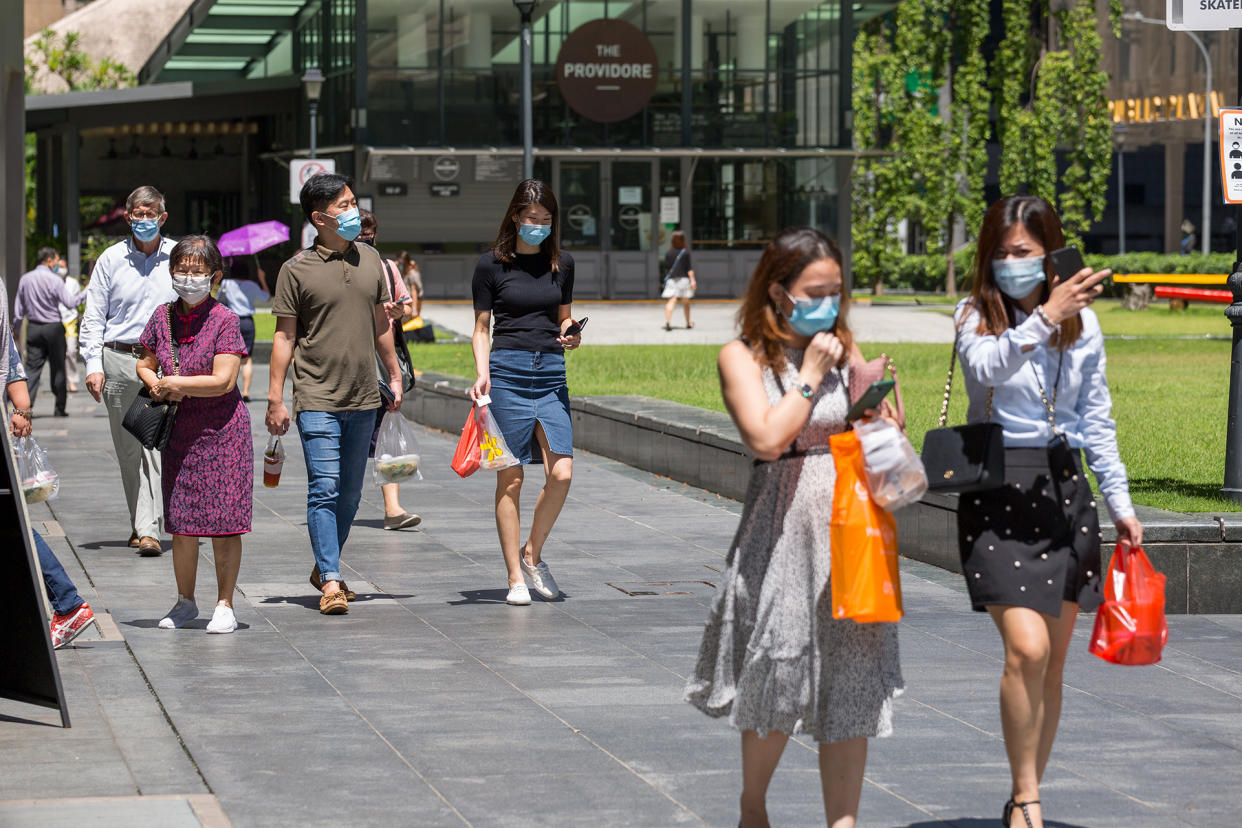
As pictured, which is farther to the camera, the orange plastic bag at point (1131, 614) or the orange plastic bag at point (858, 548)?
the orange plastic bag at point (1131, 614)

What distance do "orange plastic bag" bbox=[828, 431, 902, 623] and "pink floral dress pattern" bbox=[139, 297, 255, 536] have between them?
3817 mm

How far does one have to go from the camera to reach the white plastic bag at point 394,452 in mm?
9312

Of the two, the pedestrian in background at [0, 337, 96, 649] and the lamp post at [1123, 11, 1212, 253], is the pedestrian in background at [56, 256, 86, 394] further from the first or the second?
the lamp post at [1123, 11, 1212, 253]

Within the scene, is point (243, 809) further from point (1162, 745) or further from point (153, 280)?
point (153, 280)

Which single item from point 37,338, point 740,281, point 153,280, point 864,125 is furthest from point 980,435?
point 864,125

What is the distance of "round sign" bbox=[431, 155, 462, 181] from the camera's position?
4175 centimetres

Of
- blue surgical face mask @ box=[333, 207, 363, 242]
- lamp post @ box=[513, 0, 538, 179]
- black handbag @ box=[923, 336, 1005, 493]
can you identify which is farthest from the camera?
lamp post @ box=[513, 0, 538, 179]

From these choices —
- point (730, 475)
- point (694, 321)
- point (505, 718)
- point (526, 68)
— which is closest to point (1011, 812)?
point (505, 718)

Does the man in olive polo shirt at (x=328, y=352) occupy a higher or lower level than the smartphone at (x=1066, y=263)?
lower

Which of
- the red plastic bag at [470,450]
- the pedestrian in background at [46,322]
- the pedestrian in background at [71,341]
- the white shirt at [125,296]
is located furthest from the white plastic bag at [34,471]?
the pedestrian in background at [71,341]

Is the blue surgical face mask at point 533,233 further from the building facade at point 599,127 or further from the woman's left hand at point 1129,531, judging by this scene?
the building facade at point 599,127

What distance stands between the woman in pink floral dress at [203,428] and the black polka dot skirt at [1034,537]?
3.66 metres

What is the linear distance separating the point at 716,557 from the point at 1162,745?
4.28 m

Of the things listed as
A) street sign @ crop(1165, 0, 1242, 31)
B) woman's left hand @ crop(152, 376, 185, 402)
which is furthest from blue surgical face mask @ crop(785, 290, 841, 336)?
street sign @ crop(1165, 0, 1242, 31)
